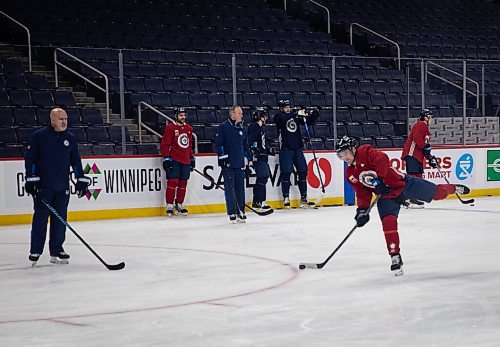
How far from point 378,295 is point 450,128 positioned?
37.7 ft

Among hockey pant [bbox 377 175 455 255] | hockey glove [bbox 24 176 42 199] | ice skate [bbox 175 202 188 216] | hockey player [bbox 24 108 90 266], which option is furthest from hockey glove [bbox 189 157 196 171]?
hockey pant [bbox 377 175 455 255]

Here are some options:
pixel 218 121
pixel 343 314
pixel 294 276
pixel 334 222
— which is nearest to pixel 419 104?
pixel 218 121

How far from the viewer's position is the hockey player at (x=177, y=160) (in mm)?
14141

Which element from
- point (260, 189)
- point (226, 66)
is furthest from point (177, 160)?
point (226, 66)

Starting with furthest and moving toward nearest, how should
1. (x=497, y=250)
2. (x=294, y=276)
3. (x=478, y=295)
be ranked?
(x=497, y=250) → (x=294, y=276) → (x=478, y=295)

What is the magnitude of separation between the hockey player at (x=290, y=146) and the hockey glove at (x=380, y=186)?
755cm

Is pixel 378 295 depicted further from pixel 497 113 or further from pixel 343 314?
pixel 497 113

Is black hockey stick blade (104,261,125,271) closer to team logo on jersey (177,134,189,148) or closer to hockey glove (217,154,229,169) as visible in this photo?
hockey glove (217,154,229,169)

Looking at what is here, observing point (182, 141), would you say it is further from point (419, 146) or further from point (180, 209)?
point (419, 146)

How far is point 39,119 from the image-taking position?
14773 millimetres

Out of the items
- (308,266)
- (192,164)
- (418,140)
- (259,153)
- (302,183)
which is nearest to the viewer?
(308,266)

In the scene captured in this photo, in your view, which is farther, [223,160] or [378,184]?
[223,160]

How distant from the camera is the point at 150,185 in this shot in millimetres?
14406

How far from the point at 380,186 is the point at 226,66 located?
10984 mm
